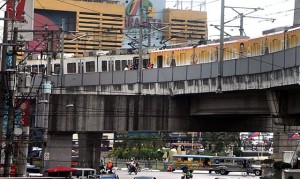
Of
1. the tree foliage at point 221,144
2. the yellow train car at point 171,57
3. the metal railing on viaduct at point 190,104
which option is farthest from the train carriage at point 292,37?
the tree foliage at point 221,144

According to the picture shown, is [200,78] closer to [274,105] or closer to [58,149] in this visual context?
[274,105]

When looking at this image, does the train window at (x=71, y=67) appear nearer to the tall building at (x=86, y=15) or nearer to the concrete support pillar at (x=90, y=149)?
the concrete support pillar at (x=90, y=149)

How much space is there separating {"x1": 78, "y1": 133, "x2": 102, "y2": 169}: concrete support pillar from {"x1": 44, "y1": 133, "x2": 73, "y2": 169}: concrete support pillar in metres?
7.97

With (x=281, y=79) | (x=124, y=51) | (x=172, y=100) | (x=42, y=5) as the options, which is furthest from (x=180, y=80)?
(x=42, y=5)

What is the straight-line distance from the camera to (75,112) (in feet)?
156

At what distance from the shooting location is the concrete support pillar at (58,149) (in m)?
49.5

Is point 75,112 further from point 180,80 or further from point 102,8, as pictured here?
point 102,8

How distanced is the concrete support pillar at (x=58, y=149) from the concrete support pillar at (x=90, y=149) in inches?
314

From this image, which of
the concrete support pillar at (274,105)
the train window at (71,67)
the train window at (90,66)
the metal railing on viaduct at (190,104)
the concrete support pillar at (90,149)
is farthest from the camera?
the train window at (71,67)

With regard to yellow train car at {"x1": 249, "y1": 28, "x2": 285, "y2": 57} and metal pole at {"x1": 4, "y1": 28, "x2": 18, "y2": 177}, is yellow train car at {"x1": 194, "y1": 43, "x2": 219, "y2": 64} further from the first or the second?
metal pole at {"x1": 4, "y1": 28, "x2": 18, "y2": 177}

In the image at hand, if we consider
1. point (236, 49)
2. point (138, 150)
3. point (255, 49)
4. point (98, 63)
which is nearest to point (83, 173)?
point (236, 49)

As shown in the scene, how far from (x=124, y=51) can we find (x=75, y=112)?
2769 centimetres

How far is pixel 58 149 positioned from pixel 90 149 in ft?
37.6

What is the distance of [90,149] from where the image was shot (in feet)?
203
